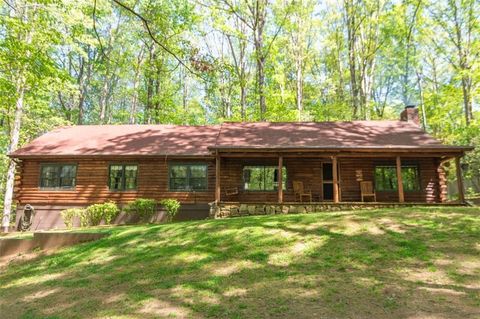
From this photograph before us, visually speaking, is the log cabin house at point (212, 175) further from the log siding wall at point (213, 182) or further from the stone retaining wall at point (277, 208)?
the stone retaining wall at point (277, 208)

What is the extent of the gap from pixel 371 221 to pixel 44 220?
14423mm

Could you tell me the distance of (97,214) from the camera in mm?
15234

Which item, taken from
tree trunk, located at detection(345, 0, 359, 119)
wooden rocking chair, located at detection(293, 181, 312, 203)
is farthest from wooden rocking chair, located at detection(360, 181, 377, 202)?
tree trunk, located at detection(345, 0, 359, 119)

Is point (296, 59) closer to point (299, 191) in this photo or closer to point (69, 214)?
point (299, 191)

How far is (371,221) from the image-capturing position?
9758 millimetres

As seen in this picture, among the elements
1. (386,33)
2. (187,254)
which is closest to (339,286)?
(187,254)

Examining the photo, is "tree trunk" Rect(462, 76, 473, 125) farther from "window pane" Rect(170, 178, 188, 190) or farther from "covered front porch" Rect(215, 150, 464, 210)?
"window pane" Rect(170, 178, 188, 190)

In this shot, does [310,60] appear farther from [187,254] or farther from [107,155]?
[187,254]

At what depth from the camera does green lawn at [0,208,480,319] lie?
17.4 feet

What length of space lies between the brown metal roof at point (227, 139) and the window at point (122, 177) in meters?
0.76

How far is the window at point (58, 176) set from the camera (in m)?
16.5

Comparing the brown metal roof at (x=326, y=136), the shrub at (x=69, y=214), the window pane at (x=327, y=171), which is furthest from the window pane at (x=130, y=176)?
the window pane at (x=327, y=171)

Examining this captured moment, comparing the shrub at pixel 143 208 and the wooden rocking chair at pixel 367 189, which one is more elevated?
the wooden rocking chair at pixel 367 189

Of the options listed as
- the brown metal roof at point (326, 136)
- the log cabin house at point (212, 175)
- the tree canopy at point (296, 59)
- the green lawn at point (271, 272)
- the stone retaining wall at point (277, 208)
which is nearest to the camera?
the green lawn at point (271, 272)
